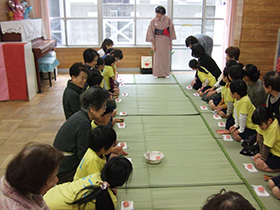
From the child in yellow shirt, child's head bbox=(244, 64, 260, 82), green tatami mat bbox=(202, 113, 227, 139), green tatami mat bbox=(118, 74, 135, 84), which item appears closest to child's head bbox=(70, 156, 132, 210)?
green tatami mat bbox=(202, 113, 227, 139)

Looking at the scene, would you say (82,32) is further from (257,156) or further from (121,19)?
(257,156)

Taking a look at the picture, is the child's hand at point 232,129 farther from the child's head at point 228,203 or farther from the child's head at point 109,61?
the child's head at point 228,203

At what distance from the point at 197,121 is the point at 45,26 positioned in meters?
4.55

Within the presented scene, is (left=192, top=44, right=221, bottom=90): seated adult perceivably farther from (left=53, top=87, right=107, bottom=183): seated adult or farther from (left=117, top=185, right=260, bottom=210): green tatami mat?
(left=53, top=87, right=107, bottom=183): seated adult

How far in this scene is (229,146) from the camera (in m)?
3.03

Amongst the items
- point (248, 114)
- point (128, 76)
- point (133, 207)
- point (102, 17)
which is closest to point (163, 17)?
point (128, 76)

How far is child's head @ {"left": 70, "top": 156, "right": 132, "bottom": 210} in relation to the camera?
1678 mm

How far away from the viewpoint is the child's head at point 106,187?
1678mm

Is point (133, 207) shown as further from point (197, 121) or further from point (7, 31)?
point (7, 31)

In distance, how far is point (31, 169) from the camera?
3.92 feet

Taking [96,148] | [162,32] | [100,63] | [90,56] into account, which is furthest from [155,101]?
[96,148]

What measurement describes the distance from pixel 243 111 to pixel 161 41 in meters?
3.22

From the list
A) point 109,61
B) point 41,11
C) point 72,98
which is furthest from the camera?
point 41,11

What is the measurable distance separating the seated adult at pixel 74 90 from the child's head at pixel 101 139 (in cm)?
88
